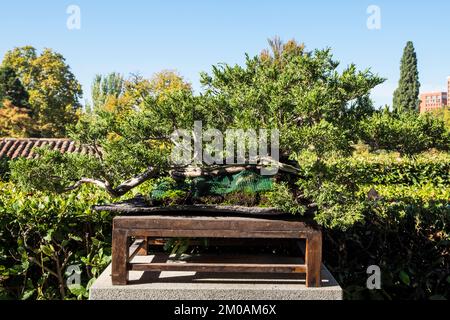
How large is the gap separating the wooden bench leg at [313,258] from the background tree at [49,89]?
29921 millimetres

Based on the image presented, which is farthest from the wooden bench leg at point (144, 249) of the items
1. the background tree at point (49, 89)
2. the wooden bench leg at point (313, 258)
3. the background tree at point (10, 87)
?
the background tree at point (10, 87)

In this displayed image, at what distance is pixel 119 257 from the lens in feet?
10.9

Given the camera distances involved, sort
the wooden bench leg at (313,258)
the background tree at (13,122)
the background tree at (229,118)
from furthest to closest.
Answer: the background tree at (13,122) < the wooden bench leg at (313,258) < the background tree at (229,118)

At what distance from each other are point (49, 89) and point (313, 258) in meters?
32.3

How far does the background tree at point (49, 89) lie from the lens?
1228 inches

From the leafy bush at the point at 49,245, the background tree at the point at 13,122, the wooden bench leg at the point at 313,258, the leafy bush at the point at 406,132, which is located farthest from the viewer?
the background tree at the point at 13,122

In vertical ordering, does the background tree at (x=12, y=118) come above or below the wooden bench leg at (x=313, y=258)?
above

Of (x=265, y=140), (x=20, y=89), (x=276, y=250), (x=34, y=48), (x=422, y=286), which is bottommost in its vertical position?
(x=422, y=286)

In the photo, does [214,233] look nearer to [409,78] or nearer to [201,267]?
[201,267]

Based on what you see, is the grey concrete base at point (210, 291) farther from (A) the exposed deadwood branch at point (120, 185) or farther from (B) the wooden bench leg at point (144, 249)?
(B) the wooden bench leg at point (144, 249)

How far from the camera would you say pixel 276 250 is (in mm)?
4645

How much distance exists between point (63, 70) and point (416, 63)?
3024cm
